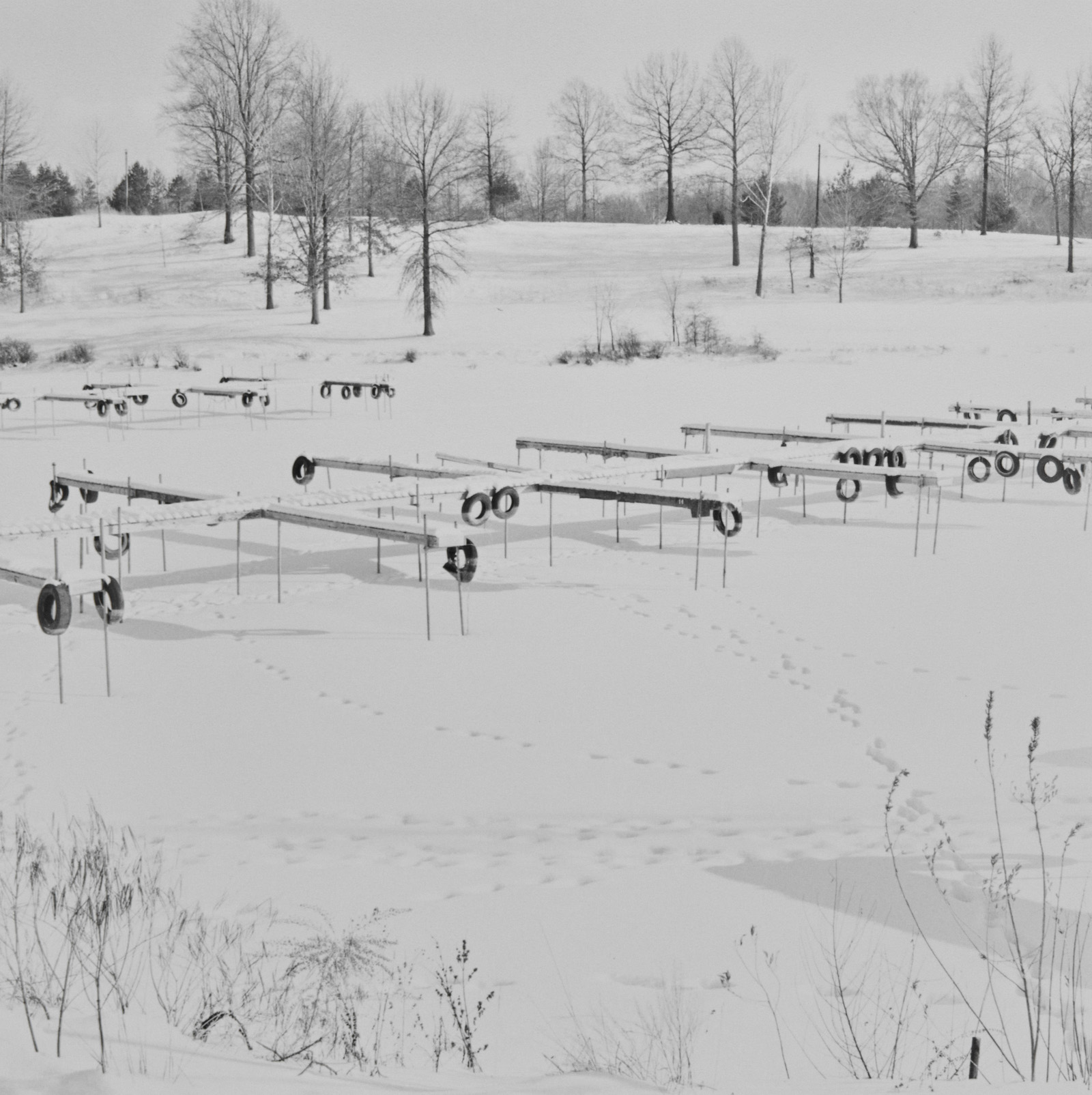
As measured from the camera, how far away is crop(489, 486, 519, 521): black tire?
1448 cm

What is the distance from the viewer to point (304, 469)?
17234 mm

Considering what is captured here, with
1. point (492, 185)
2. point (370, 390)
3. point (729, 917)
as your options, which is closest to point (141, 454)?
point (370, 390)

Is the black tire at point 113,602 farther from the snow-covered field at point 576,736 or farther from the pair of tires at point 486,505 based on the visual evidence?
the pair of tires at point 486,505

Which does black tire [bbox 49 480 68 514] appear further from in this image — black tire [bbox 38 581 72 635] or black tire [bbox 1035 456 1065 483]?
black tire [bbox 1035 456 1065 483]

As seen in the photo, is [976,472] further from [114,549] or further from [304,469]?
[114,549]

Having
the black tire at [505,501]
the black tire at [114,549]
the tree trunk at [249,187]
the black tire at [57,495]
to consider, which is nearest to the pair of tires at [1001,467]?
the black tire at [505,501]

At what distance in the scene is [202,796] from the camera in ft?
23.6

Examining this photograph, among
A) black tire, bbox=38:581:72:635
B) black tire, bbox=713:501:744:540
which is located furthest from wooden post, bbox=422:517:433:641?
black tire, bbox=713:501:744:540

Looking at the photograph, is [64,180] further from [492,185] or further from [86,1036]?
[86,1036]

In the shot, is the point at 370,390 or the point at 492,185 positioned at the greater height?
the point at 492,185

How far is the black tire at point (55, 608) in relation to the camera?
9.06 metres

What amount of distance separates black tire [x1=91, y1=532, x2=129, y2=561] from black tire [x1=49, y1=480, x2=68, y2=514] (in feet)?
5.91

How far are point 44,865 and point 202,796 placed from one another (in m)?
1.44

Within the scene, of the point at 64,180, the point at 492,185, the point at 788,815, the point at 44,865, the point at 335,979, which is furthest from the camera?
the point at 64,180
